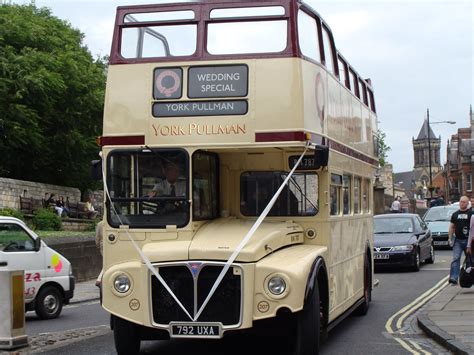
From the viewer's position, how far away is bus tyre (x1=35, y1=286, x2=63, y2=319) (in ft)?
47.9

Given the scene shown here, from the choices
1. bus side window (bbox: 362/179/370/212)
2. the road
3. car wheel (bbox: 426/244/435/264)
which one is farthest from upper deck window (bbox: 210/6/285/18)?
car wheel (bbox: 426/244/435/264)

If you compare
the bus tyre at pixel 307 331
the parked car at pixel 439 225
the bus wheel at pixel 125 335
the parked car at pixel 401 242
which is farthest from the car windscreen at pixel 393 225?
the bus wheel at pixel 125 335

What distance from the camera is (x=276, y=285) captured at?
835 cm

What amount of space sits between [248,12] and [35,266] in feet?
22.8

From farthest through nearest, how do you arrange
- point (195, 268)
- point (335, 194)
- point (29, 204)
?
point (29, 204) → point (335, 194) → point (195, 268)

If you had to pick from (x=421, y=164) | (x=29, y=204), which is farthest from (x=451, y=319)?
(x=421, y=164)

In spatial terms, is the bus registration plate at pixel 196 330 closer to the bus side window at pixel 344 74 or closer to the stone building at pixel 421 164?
the bus side window at pixel 344 74

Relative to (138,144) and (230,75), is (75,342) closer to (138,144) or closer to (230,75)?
(138,144)

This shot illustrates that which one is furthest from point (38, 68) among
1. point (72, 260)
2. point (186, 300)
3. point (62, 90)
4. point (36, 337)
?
point (186, 300)

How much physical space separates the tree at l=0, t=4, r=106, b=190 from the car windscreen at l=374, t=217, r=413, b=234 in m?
21.9

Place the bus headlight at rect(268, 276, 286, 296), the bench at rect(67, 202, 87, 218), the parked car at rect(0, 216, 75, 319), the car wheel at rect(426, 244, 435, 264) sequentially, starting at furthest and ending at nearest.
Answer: the bench at rect(67, 202, 87, 218) → the car wheel at rect(426, 244, 435, 264) → the parked car at rect(0, 216, 75, 319) → the bus headlight at rect(268, 276, 286, 296)

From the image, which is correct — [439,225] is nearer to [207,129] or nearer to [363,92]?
[363,92]

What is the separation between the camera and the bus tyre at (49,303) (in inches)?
575

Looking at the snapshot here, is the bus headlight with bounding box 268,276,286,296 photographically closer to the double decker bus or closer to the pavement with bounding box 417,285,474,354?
the double decker bus
